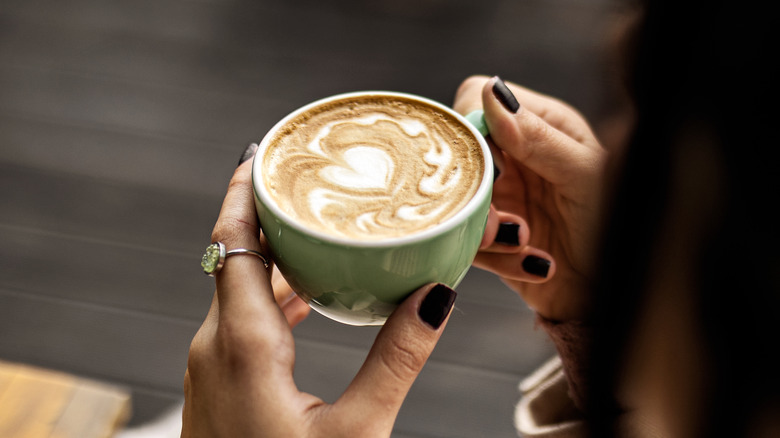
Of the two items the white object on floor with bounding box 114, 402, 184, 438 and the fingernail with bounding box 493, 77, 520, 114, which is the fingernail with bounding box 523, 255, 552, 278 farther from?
the white object on floor with bounding box 114, 402, 184, 438

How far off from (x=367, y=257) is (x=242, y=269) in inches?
5.2

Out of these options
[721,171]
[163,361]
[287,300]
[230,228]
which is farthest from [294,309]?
[721,171]

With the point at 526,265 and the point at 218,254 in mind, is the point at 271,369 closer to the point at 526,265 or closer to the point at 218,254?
the point at 218,254

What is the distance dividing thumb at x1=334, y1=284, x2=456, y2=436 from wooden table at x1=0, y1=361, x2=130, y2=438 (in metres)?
0.55

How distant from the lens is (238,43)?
1.92 meters

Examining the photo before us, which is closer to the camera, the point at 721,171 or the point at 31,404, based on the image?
the point at 721,171

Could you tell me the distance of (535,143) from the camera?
2.51 feet

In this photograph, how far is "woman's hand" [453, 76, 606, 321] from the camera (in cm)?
74

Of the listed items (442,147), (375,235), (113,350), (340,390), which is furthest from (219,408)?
(113,350)

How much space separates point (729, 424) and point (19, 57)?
6.84ft

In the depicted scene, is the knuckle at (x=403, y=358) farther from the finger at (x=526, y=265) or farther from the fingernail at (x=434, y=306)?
the finger at (x=526, y=265)

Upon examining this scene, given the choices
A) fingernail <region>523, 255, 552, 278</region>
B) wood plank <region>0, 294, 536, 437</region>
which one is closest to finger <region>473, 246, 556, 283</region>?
fingernail <region>523, 255, 552, 278</region>

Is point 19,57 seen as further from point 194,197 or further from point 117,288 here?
point 117,288

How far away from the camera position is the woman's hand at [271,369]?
1.70 ft
